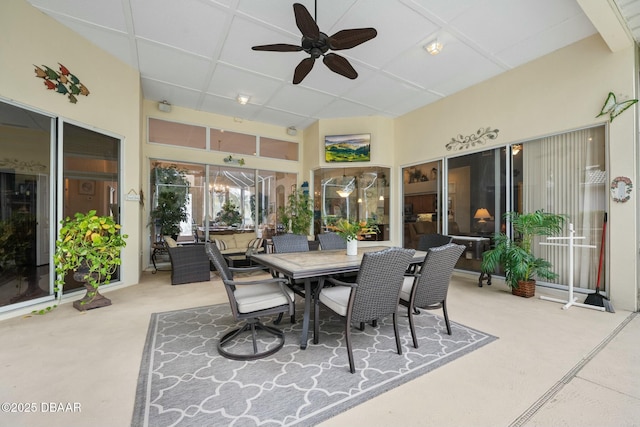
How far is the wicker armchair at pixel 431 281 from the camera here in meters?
2.36

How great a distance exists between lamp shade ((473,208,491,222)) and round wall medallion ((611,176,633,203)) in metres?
1.54

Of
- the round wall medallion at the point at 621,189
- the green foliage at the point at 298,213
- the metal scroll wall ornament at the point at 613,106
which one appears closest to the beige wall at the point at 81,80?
the green foliage at the point at 298,213

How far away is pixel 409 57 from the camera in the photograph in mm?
3939

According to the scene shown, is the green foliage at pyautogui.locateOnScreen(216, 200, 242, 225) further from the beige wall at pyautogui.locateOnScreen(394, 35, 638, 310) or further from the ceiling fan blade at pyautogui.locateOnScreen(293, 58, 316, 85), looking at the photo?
the beige wall at pyautogui.locateOnScreen(394, 35, 638, 310)

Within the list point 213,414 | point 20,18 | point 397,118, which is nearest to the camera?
point 213,414

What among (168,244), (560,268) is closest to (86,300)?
(168,244)

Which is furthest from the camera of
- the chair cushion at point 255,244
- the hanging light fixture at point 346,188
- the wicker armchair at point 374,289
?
the hanging light fixture at point 346,188

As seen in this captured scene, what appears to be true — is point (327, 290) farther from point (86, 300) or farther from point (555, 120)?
point (555, 120)

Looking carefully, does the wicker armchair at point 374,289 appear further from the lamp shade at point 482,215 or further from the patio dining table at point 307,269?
the lamp shade at point 482,215

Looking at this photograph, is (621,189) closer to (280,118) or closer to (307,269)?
(307,269)

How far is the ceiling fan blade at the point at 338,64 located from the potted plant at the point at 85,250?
328 cm

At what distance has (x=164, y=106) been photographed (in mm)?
5457

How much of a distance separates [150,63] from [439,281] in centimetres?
503

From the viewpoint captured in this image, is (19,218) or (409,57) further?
(409,57)
